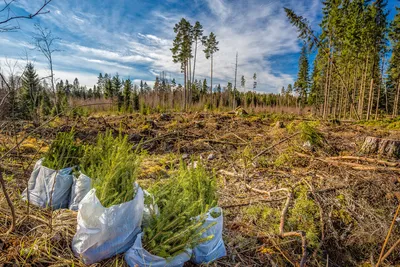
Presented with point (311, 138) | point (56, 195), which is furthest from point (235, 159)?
point (56, 195)

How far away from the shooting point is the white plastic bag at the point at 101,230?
1408 millimetres

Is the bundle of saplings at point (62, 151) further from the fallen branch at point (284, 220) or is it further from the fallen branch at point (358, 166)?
the fallen branch at point (358, 166)

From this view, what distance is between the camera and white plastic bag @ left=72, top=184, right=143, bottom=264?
141 centimetres

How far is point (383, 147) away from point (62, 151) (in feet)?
16.7

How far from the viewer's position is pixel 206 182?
1952 mm

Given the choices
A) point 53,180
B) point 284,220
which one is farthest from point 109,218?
point 284,220

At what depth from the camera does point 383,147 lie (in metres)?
3.95

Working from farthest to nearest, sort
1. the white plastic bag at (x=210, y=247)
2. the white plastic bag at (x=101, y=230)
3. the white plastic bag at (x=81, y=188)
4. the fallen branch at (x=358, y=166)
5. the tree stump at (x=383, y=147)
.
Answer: the tree stump at (x=383, y=147) < the fallen branch at (x=358, y=166) < the white plastic bag at (x=81, y=188) < the white plastic bag at (x=210, y=247) < the white plastic bag at (x=101, y=230)

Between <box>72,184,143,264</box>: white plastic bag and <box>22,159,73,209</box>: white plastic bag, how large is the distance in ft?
3.09

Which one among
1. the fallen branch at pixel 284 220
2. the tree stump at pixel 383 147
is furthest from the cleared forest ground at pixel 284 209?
the tree stump at pixel 383 147

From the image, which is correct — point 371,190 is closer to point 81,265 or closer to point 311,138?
point 311,138

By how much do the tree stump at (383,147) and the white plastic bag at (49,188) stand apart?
4.86 meters

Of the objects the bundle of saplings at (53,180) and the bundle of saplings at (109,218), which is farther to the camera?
the bundle of saplings at (53,180)

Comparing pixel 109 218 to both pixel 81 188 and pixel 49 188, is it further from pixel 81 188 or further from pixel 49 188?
pixel 49 188
